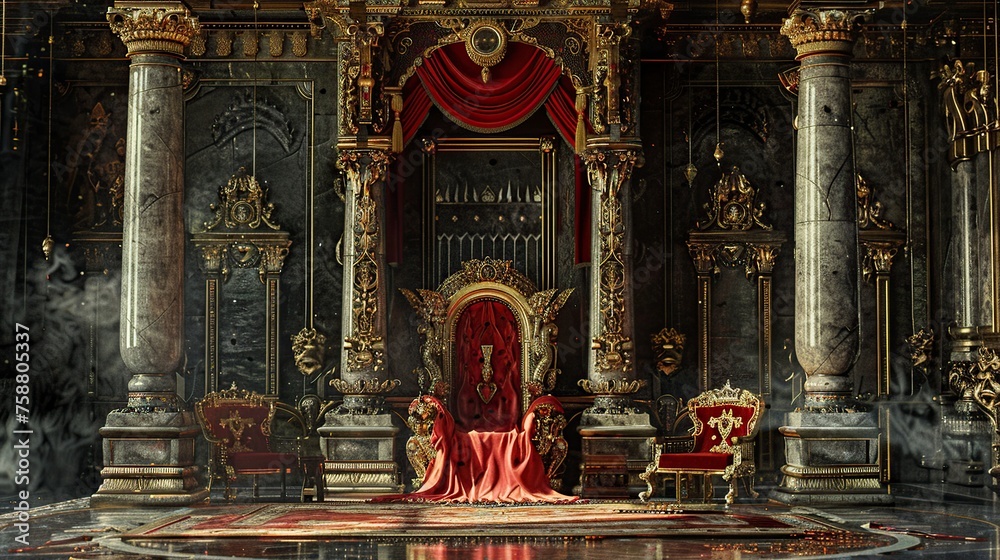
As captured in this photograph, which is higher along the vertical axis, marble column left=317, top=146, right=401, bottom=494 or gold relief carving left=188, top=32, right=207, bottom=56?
gold relief carving left=188, top=32, right=207, bottom=56

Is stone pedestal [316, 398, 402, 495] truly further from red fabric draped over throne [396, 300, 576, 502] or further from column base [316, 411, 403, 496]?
red fabric draped over throne [396, 300, 576, 502]

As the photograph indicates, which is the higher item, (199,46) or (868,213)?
(199,46)

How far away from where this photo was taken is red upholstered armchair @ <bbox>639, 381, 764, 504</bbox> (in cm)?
1102

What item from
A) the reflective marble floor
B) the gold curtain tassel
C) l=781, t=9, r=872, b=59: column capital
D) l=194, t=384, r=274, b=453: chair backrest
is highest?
l=781, t=9, r=872, b=59: column capital

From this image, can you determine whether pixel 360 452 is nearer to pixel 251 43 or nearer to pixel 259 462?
pixel 259 462

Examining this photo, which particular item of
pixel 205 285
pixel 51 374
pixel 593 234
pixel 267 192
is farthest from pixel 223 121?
pixel 593 234

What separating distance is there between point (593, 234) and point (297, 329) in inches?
127

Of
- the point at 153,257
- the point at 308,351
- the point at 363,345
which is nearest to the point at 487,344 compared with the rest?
the point at 363,345

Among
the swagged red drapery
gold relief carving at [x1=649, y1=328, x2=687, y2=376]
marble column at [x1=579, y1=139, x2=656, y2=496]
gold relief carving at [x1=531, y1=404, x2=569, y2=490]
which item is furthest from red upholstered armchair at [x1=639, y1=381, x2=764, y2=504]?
the swagged red drapery

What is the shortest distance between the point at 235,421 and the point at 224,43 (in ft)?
13.0

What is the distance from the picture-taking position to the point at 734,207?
13266mm

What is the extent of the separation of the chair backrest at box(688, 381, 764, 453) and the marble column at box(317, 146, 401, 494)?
2756mm

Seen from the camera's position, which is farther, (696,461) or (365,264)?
(365,264)

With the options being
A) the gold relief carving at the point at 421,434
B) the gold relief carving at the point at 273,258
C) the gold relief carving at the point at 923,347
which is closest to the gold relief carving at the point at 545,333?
the gold relief carving at the point at 421,434
